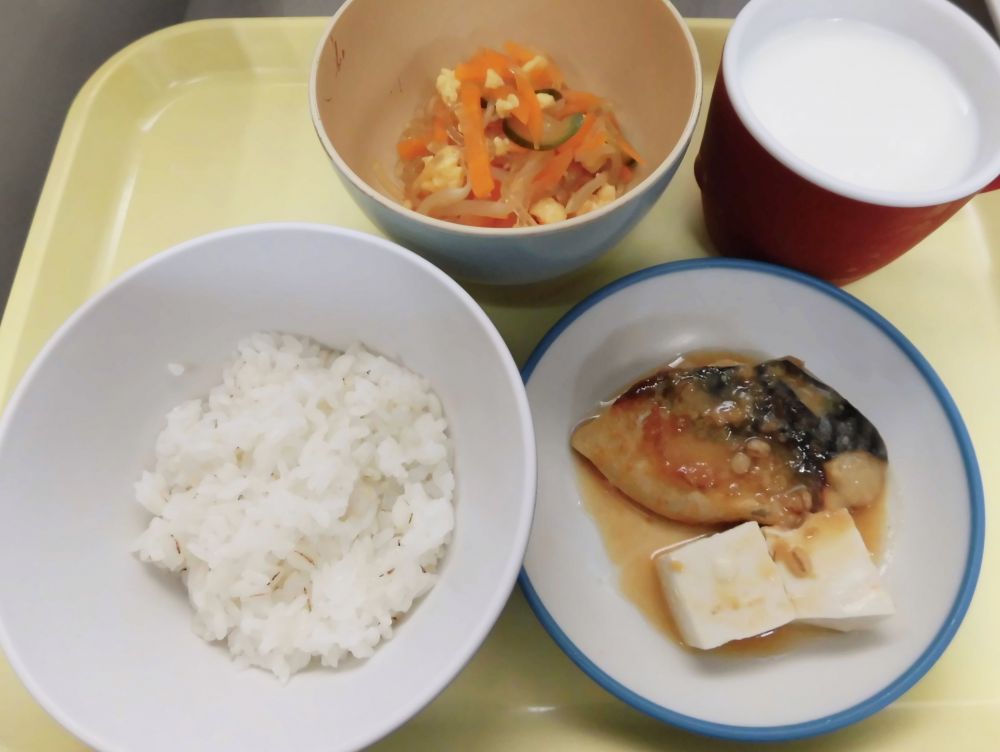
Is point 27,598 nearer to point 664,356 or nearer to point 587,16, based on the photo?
point 664,356

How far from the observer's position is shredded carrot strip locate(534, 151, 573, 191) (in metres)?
1.19

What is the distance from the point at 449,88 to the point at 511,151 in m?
0.15

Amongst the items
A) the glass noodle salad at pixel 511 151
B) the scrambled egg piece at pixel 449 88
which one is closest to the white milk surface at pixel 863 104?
the glass noodle salad at pixel 511 151

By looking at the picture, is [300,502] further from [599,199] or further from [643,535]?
[599,199]

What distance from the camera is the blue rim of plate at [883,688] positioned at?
3.12 ft

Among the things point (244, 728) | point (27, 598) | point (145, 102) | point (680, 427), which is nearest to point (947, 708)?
point (680, 427)

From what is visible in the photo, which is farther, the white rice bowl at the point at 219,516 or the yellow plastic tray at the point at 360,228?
the yellow plastic tray at the point at 360,228

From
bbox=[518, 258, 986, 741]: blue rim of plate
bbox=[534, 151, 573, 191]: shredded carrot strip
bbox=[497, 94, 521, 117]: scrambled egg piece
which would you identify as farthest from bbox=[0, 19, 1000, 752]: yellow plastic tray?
bbox=[497, 94, 521, 117]: scrambled egg piece

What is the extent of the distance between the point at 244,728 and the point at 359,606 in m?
0.17

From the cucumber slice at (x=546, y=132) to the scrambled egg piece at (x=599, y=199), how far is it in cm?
10

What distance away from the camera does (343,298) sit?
1004 mm

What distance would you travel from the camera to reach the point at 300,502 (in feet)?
3.04

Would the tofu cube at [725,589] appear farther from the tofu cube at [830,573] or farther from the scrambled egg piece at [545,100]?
the scrambled egg piece at [545,100]

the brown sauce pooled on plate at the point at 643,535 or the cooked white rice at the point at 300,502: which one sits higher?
the cooked white rice at the point at 300,502
